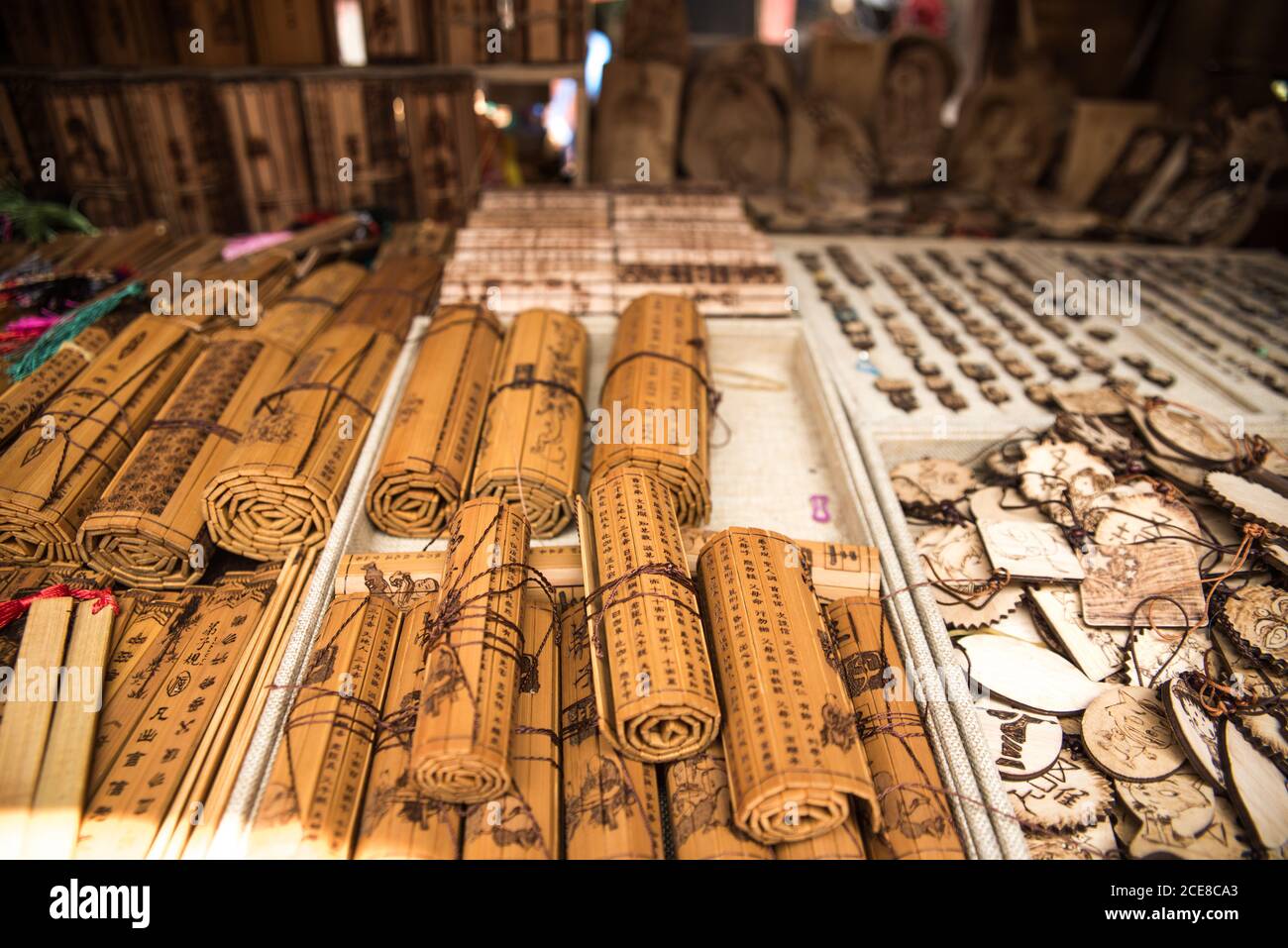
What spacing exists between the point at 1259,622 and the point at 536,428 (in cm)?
242

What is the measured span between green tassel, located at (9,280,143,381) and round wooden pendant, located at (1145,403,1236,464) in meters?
4.45

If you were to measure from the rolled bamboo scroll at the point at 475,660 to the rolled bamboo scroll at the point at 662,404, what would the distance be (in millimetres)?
475

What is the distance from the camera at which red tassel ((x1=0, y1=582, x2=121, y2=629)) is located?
225 centimetres

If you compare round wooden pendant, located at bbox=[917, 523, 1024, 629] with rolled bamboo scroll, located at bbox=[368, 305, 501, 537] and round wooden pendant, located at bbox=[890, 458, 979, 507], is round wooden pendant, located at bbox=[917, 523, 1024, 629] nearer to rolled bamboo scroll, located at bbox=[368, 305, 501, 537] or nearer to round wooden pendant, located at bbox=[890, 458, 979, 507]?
round wooden pendant, located at bbox=[890, 458, 979, 507]

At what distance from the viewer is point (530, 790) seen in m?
1.80

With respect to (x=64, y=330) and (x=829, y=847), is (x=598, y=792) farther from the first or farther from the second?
(x=64, y=330)

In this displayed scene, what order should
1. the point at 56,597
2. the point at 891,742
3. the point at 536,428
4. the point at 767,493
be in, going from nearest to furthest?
the point at 891,742 → the point at 56,597 → the point at 536,428 → the point at 767,493

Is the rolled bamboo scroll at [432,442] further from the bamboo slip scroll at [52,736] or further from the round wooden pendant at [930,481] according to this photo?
the round wooden pendant at [930,481]

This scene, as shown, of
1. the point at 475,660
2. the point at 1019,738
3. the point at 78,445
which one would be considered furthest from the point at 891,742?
the point at 78,445

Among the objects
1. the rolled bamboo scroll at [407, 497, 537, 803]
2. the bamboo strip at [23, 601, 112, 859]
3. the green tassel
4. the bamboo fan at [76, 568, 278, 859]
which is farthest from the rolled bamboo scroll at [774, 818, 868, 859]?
the green tassel

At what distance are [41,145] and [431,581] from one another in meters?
4.52

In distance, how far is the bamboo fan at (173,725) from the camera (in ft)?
5.81
